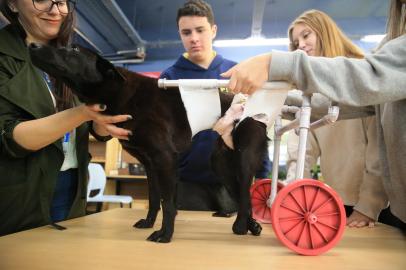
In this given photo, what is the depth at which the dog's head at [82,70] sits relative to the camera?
3.01 ft

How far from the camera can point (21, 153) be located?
A: 1.09 meters

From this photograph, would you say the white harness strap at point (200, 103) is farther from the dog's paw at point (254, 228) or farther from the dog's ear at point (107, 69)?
the dog's paw at point (254, 228)

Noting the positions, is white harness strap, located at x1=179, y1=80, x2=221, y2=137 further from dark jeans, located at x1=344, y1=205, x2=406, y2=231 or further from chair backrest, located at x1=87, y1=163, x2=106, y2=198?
chair backrest, located at x1=87, y1=163, x2=106, y2=198

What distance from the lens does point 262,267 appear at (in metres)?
0.73

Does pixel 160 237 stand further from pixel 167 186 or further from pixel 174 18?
pixel 174 18

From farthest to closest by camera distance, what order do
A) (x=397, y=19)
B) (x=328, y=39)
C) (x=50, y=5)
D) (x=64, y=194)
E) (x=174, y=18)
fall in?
(x=174, y=18)
(x=328, y=39)
(x=64, y=194)
(x=50, y=5)
(x=397, y=19)

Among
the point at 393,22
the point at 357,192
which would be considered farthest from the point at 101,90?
the point at 357,192

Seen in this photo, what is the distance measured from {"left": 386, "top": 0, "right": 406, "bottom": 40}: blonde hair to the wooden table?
27.3 inches

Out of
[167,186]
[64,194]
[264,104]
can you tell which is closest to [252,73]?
[264,104]

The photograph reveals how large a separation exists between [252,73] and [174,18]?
6.73 metres

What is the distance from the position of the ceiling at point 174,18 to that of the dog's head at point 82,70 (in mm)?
5074

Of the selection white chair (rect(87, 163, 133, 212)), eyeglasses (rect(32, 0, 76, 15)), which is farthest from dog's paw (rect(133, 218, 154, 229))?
white chair (rect(87, 163, 133, 212))

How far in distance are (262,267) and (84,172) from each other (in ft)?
2.91

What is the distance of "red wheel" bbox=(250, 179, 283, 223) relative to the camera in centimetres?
134
